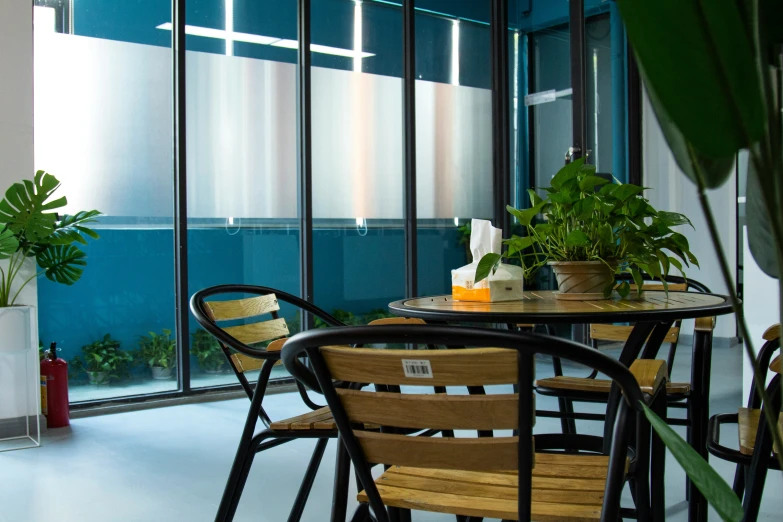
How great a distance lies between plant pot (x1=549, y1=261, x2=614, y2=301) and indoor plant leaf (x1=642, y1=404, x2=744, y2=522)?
5.39ft

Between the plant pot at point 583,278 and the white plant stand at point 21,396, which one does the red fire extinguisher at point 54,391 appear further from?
the plant pot at point 583,278

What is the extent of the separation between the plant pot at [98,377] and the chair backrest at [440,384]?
367cm

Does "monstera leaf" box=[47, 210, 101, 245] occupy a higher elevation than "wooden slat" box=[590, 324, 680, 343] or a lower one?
higher

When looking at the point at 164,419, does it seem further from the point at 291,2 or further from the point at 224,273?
the point at 291,2

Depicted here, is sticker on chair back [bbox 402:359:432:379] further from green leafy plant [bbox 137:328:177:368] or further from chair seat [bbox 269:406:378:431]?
green leafy plant [bbox 137:328:177:368]

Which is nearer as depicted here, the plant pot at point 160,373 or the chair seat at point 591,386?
the chair seat at point 591,386

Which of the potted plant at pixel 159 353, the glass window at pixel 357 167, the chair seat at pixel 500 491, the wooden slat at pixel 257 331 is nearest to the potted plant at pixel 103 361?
the potted plant at pixel 159 353

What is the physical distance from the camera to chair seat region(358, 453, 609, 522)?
1260mm

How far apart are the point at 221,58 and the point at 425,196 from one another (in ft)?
6.01

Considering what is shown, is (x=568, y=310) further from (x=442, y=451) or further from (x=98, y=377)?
(x=98, y=377)

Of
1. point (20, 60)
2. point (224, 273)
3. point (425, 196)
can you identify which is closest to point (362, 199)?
point (425, 196)

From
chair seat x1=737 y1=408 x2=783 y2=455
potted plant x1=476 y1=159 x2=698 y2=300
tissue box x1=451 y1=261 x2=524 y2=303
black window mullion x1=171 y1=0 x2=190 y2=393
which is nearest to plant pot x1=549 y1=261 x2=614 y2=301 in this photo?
potted plant x1=476 y1=159 x2=698 y2=300

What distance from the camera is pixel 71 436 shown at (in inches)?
156

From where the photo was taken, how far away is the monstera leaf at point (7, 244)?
3.73m
